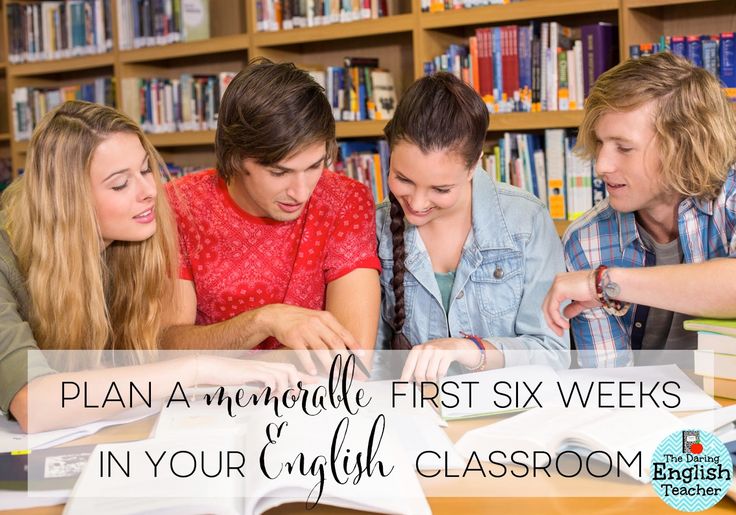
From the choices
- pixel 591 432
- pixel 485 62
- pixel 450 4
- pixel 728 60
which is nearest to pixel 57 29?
pixel 450 4

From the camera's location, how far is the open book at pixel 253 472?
0.99m

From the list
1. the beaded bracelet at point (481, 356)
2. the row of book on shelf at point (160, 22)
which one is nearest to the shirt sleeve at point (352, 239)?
the beaded bracelet at point (481, 356)

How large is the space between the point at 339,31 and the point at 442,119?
1837 millimetres

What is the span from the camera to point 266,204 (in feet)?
5.49

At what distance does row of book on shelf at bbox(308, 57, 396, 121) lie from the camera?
335 cm

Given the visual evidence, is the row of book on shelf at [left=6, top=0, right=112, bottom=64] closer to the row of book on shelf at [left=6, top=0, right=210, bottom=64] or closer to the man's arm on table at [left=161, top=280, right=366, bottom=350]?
the row of book on shelf at [left=6, top=0, right=210, bottom=64]

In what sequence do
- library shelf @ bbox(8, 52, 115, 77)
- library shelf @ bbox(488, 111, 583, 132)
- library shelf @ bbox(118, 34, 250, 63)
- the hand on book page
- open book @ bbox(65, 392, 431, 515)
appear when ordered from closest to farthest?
open book @ bbox(65, 392, 431, 515) → the hand on book page → library shelf @ bbox(488, 111, 583, 132) → library shelf @ bbox(118, 34, 250, 63) → library shelf @ bbox(8, 52, 115, 77)

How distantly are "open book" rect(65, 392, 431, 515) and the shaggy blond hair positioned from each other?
0.81 m

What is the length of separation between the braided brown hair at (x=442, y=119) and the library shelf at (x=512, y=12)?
134cm

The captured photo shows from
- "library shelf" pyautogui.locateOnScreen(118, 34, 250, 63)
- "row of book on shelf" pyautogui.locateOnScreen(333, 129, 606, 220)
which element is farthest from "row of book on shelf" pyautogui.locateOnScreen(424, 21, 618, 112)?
"library shelf" pyautogui.locateOnScreen(118, 34, 250, 63)

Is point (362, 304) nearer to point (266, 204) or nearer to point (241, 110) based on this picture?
point (266, 204)

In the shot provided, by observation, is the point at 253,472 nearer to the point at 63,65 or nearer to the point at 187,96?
the point at 187,96

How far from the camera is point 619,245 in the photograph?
1.78 meters

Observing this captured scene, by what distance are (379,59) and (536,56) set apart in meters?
0.83
